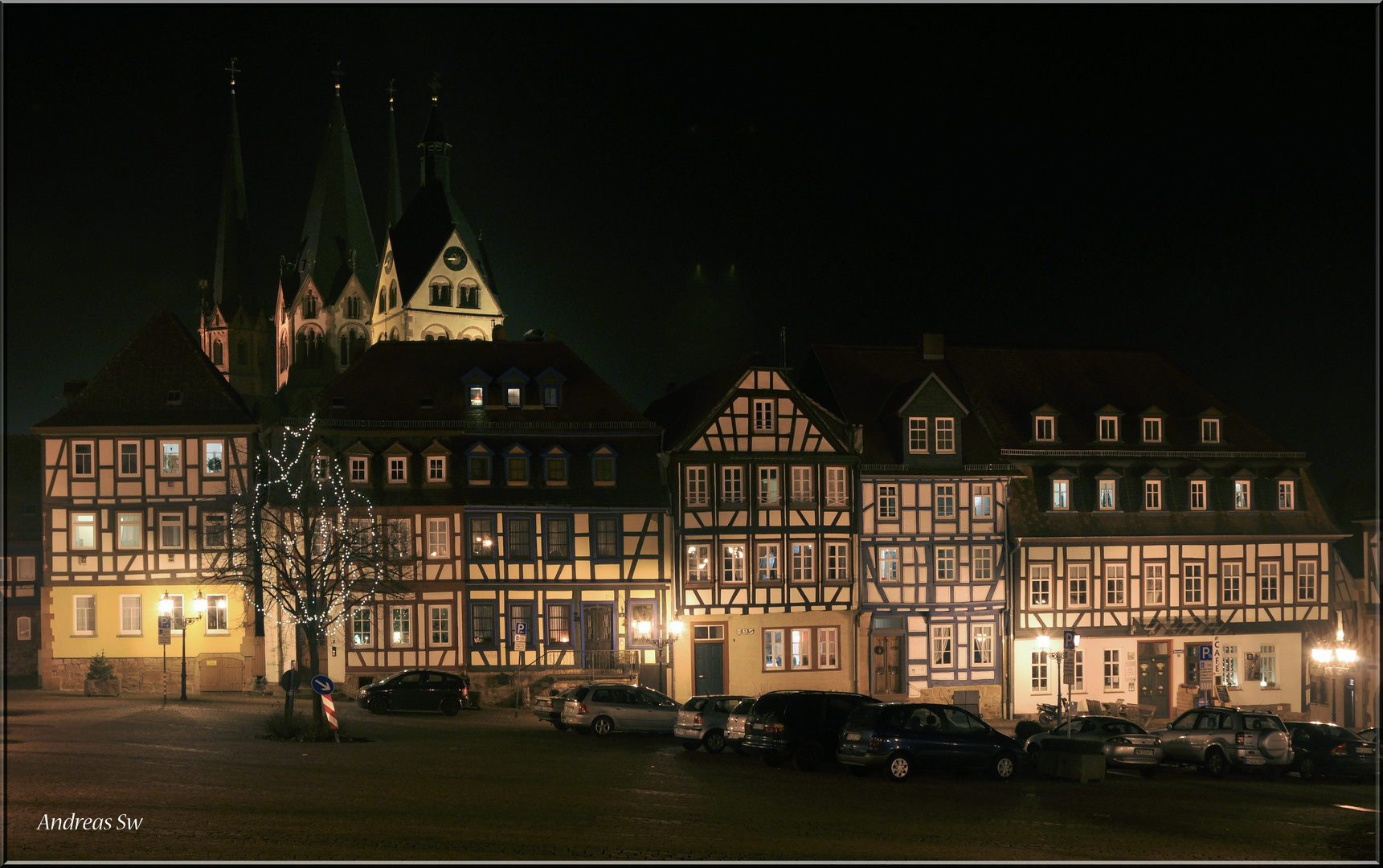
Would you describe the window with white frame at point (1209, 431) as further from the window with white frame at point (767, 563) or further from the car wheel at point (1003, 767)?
the car wheel at point (1003, 767)

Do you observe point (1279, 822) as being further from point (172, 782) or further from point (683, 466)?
point (683, 466)

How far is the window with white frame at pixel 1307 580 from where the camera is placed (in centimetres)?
5253

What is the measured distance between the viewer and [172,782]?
24812mm

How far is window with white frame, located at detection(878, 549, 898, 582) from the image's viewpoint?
49.5 meters

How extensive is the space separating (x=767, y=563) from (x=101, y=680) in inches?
795

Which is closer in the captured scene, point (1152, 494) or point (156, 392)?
point (156, 392)

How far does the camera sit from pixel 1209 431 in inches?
2095

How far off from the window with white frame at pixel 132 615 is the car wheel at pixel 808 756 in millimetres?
25386

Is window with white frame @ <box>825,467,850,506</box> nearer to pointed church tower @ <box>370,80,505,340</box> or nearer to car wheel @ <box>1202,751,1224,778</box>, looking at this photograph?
car wheel @ <box>1202,751,1224,778</box>

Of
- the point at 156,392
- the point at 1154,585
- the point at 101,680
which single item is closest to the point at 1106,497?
the point at 1154,585

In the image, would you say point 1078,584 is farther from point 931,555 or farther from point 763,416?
point 763,416

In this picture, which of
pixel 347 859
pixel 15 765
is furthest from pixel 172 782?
pixel 347 859

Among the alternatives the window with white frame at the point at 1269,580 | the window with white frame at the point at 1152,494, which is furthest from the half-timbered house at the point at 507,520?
the window with white frame at the point at 1269,580

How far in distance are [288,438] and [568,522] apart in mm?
8698
